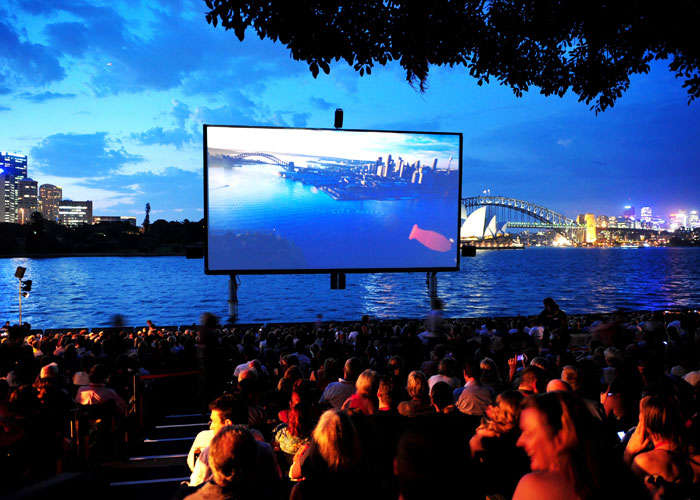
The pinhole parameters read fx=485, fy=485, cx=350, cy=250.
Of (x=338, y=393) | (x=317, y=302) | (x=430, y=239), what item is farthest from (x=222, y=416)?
(x=317, y=302)

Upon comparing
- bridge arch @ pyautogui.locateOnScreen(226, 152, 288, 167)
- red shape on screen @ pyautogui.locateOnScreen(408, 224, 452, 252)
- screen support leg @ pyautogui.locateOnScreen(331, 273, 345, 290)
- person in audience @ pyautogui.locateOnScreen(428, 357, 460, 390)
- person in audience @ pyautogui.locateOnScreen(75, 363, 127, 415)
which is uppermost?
bridge arch @ pyautogui.locateOnScreen(226, 152, 288, 167)

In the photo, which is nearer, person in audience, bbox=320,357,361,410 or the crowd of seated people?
the crowd of seated people

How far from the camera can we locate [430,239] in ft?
35.5

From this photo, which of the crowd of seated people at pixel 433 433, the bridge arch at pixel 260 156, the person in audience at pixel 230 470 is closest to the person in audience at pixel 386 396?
the crowd of seated people at pixel 433 433

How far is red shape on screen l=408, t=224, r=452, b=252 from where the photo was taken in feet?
35.4

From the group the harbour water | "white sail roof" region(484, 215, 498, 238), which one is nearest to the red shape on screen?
the harbour water

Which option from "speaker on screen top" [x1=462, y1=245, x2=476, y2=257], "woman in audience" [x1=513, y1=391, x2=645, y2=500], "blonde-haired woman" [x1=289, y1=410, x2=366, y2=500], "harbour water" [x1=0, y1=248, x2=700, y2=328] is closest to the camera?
"woman in audience" [x1=513, y1=391, x2=645, y2=500]

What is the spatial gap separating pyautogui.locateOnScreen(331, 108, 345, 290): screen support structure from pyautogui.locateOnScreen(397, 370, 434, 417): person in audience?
5568 millimetres

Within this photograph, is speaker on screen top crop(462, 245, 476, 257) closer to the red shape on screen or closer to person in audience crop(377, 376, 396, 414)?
the red shape on screen

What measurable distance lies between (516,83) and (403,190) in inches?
206

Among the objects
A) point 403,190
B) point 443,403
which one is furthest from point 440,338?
point 443,403

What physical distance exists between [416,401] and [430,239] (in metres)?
6.65

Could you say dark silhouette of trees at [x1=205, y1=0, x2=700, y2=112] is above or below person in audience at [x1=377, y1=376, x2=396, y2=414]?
above

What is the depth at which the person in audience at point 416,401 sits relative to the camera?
442cm
